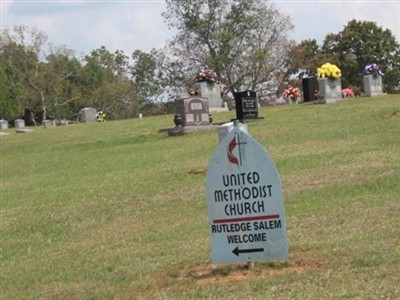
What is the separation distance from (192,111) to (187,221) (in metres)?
15.7

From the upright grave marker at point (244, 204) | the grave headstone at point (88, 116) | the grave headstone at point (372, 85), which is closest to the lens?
the upright grave marker at point (244, 204)

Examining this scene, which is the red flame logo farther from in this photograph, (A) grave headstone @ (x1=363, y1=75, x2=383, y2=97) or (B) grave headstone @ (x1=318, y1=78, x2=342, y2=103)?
(A) grave headstone @ (x1=363, y1=75, x2=383, y2=97)

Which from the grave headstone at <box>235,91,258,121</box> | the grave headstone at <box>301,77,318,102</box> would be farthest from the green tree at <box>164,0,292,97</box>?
the grave headstone at <box>235,91,258,121</box>

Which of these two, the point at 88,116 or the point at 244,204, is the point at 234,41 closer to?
the point at 88,116

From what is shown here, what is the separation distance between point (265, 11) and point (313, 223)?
55785 millimetres

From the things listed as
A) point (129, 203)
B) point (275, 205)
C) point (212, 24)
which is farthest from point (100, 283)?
point (212, 24)

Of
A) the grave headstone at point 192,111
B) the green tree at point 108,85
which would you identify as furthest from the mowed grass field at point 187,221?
the green tree at point 108,85

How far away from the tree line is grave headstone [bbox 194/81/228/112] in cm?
2748

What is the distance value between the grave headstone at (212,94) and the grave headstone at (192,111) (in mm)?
6766

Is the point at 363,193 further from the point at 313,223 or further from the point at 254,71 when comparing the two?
the point at 254,71

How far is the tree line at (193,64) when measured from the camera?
63.6 meters

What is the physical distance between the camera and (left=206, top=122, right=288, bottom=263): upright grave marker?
23.1ft

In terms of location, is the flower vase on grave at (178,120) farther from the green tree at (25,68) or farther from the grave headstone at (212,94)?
the green tree at (25,68)

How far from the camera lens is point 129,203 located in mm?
14219
